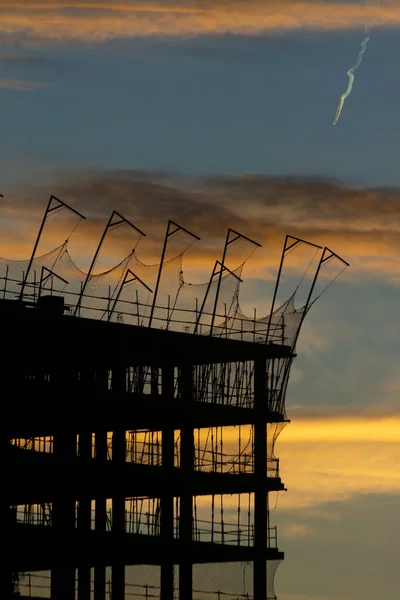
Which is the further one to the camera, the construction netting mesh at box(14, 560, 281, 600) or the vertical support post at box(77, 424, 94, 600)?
the construction netting mesh at box(14, 560, 281, 600)

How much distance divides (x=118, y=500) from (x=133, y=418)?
6.39 meters

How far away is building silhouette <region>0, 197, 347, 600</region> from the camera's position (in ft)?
331

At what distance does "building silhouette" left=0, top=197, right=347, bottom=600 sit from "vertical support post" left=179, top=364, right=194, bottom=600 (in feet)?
0.28

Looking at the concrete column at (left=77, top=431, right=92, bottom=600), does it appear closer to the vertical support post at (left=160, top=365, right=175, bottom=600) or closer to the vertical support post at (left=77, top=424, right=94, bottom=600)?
the vertical support post at (left=77, top=424, right=94, bottom=600)

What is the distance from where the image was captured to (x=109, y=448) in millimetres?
123062

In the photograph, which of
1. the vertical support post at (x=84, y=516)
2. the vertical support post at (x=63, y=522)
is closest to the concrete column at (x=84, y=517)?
the vertical support post at (x=84, y=516)

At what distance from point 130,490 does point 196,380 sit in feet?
33.4

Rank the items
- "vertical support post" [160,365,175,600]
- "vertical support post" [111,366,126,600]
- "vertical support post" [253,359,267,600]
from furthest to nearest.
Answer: "vertical support post" [160,365,175,600] → "vertical support post" [253,359,267,600] → "vertical support post" [111,366,126,600]

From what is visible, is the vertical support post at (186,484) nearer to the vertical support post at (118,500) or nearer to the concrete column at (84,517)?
the vertical support post at (118,500)

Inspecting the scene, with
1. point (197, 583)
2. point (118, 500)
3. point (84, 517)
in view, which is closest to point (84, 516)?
point (84, 517)

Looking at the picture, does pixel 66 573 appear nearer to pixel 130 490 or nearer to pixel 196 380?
pixel 130 490

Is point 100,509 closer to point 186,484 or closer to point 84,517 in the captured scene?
point 84,517

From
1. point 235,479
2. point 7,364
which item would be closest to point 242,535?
point 235,479

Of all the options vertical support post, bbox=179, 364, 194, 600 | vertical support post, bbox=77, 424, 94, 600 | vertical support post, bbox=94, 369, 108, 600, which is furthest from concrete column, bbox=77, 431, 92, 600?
vertical support post, bbox=179, 364, 194, 600
